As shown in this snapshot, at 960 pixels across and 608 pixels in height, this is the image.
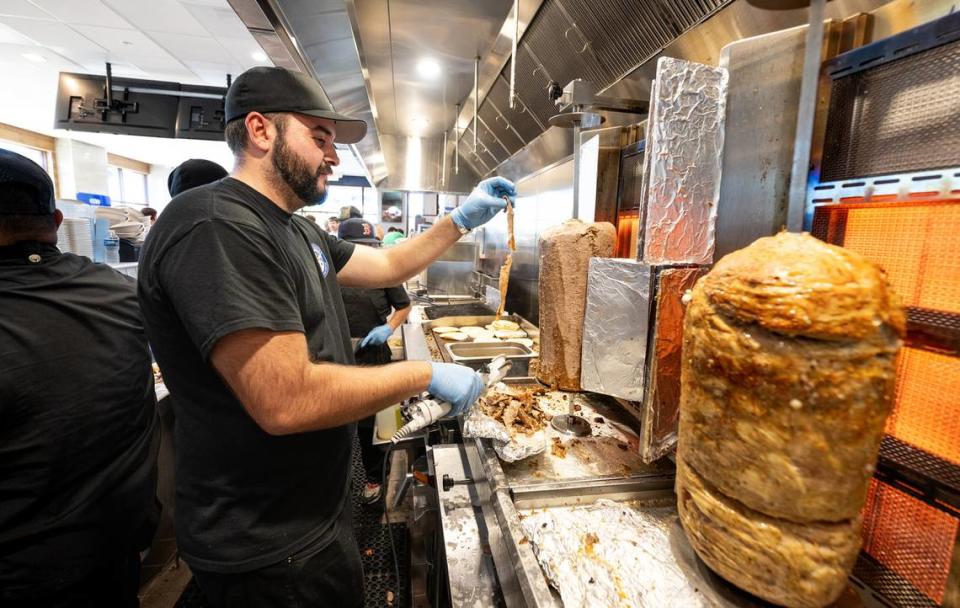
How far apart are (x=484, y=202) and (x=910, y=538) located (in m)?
1.66

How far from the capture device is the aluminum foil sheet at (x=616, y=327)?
47.0 inches

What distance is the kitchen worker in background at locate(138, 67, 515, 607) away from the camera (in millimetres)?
970

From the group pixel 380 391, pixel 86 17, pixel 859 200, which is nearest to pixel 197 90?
pixel 86 17

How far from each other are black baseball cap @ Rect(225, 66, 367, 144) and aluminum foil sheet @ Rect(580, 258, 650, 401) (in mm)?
1034

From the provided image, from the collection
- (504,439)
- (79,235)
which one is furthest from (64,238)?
(504,439)

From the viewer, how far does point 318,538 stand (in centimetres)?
130

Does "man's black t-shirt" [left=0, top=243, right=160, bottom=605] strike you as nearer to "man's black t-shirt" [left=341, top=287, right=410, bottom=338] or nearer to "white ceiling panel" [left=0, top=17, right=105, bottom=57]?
"man's black t-shirt" [left=341, top=287, right=410, bottom=338]

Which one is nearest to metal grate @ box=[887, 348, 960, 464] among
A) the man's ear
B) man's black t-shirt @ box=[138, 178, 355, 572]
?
man's black t-shirt @ box=[138, 178, 355, 572]

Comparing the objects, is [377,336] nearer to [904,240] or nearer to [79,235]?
[79,235]

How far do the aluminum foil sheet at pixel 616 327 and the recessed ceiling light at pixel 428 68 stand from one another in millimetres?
3384

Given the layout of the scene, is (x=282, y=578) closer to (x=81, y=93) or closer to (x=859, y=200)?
(x=859, y=200)

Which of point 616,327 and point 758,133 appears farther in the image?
point 616,327

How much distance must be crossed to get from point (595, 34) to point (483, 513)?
2.38 metres

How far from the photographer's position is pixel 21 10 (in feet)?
12.7
